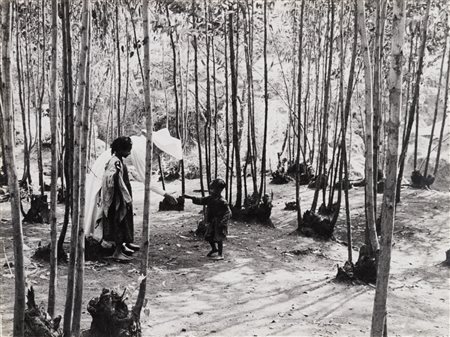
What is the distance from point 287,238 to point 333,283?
6.94ft

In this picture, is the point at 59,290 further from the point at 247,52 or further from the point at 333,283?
the point at 247,52

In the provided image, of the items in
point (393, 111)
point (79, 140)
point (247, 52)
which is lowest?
point (79, 140)

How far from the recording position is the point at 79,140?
2.86 m

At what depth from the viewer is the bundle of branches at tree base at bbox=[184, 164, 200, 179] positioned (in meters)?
13.6

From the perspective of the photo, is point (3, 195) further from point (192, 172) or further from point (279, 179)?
point (279, 179)

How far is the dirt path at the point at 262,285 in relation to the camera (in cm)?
376

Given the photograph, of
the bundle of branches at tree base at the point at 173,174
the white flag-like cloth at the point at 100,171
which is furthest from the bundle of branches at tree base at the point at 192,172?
the white flag-like cloth at the point at 100,171

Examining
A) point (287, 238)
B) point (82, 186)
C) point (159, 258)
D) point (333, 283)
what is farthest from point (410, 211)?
point (82, 186)

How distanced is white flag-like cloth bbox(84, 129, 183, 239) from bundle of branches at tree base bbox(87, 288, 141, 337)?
1.76 metres

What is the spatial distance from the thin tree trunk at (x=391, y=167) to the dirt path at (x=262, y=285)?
131 centimetres

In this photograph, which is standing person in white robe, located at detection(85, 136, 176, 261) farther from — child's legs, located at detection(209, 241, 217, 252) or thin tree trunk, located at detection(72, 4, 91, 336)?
thin tree trunk, located at detection(72, 4, 91, 336)

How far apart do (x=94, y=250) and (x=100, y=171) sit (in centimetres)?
114

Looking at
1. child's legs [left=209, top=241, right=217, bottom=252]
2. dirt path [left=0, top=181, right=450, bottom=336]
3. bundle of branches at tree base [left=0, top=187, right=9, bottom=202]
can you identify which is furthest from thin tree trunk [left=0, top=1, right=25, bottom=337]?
bundle of branches at tree base [left=0, top=187, right=9, bottom=202]

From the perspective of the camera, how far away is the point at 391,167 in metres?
2.39
